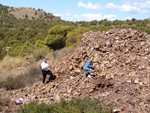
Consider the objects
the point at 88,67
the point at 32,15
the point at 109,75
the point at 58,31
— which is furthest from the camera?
the point at 32,15

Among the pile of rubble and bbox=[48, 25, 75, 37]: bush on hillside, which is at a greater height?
bbox=[48, 25, 75, 37]: bush on hillside

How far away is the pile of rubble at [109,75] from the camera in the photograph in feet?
18.3

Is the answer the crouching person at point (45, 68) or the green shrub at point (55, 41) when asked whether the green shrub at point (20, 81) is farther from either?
the green shrub at point (55, 41)

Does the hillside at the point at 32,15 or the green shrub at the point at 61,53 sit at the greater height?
the hillside at the point at 32,15

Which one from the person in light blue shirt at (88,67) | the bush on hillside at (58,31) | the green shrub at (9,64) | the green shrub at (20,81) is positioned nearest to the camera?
the person in light blue shirt at (88,67)

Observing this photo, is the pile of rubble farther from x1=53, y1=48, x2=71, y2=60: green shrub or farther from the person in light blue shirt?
x1=53, y1=48, x2=71, y2=60: green shrub

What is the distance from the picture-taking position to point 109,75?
6773mm

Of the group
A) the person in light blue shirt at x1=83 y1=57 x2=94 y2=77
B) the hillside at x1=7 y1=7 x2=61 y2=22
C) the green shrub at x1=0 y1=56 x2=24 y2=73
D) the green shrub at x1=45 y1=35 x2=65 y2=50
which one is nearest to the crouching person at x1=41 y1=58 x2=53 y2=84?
the person in light blue shirt at x1=83 y1=57 x2=94 y2=77

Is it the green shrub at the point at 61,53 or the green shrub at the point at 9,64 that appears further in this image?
the green shrub at the point at 9,64

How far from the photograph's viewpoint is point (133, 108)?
16.3ft

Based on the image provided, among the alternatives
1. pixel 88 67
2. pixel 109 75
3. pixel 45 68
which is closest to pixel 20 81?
pixel 45 68

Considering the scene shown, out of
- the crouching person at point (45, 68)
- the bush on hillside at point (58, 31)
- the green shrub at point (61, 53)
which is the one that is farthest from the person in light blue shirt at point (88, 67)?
the bush on hillside at point (58, 31)

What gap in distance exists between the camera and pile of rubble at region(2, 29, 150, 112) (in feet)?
18.3

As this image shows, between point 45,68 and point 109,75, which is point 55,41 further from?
point 109,75
